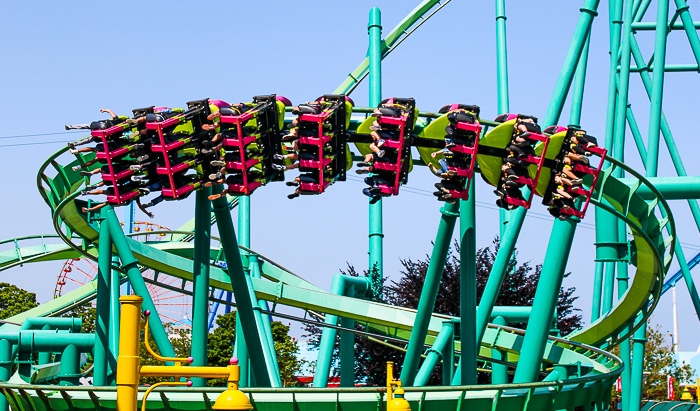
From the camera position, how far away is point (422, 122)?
7332 mm

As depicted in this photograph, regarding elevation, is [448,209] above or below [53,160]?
below

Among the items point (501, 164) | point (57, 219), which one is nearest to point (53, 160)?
point (57, 219)

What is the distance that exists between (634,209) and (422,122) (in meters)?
2.74

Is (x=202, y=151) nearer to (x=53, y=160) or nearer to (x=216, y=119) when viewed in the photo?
(x=216, y=119)

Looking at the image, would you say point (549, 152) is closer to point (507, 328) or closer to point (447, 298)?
point (507, 328)

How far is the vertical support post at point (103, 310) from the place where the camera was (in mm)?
8977

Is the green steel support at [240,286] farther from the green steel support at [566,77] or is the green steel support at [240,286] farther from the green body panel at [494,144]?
the green steel support at [566,77]

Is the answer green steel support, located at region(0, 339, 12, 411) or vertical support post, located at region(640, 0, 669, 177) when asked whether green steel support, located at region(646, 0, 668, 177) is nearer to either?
vertical support post, located at region(640, 0, 669, 177)

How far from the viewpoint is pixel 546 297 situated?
785 cm

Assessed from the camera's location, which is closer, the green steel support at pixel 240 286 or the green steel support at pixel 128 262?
the green steel support at pixel 240 286

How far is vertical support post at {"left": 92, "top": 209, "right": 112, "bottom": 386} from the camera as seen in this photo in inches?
353

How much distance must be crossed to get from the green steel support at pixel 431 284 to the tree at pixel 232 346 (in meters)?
13.1

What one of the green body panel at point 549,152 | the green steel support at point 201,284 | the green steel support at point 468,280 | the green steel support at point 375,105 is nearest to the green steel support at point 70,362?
the green steel support at point 201,284

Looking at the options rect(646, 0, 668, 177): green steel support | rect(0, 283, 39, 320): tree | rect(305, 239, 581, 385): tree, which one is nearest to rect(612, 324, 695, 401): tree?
rect(305, 239, 581, 385): tree
